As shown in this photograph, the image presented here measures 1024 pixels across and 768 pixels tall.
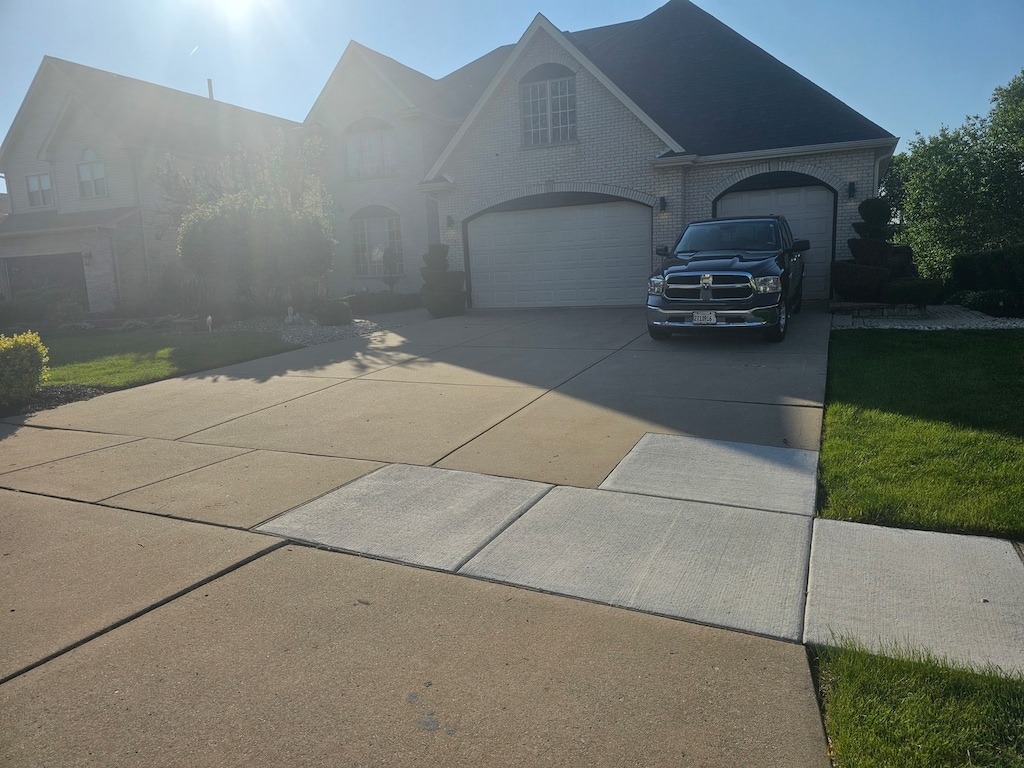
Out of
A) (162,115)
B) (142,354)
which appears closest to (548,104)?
(142,354)

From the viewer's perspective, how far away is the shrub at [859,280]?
46.6ft

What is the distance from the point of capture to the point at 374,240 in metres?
24.4

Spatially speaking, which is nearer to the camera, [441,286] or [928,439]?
[928,439]

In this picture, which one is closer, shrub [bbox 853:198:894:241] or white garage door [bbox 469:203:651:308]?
shrub [bbox 853:198:894:241]

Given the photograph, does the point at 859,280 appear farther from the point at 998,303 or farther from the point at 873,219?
the point at 998,303

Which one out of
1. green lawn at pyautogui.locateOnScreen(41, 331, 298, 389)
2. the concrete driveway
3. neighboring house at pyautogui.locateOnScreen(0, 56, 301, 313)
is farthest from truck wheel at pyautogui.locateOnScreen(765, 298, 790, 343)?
neighboring house at pyautogui.locateOnScreen(0, 56, 301, 313)

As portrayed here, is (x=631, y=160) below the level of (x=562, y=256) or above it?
above

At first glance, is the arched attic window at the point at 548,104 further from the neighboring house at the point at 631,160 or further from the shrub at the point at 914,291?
the shrub at the point at 914,291

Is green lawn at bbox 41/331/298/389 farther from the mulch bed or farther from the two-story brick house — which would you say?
the two-story brick house

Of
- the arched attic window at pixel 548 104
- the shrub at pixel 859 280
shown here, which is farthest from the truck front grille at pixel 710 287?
the arched attic window at pixel 548 104

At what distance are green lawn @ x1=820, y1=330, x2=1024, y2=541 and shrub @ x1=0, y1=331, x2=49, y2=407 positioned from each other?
9240 mm

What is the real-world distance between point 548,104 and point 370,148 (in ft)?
26.7

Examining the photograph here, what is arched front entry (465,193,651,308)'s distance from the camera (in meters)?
17.8

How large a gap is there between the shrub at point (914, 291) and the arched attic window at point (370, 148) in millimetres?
16017
